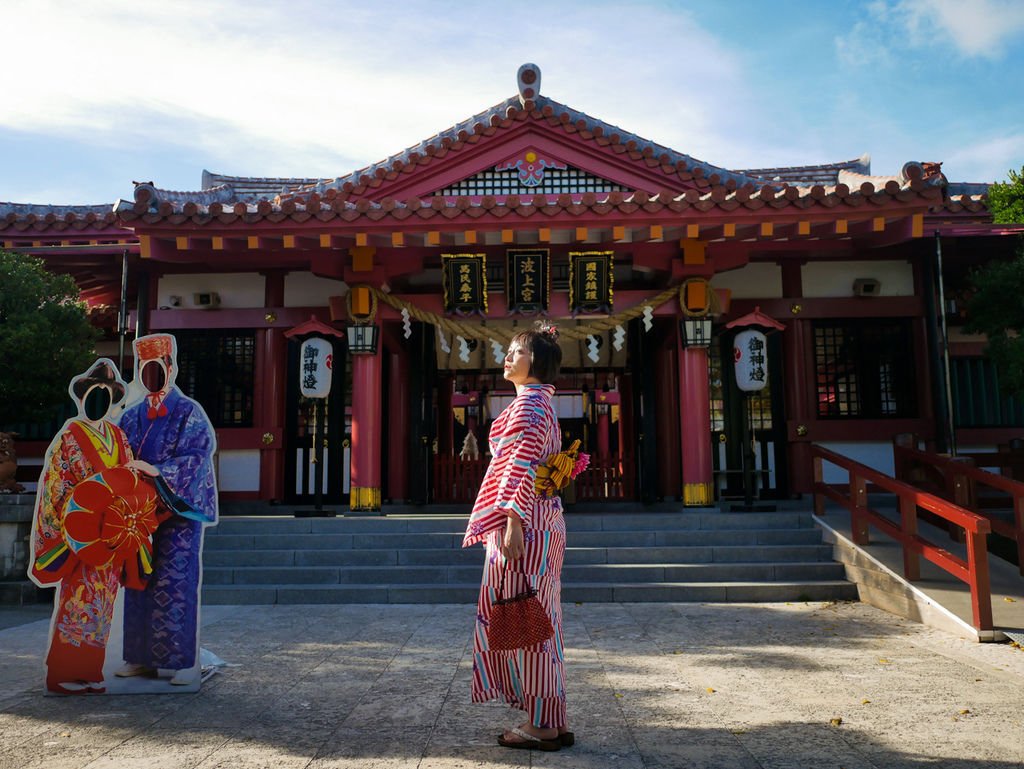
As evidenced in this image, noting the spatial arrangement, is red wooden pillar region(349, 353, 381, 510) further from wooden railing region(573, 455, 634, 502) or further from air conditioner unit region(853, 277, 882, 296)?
air conditioner unit region(853, 277, 882, 296)

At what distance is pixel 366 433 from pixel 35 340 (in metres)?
3.39

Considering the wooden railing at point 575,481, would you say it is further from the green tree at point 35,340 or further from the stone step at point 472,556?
the green tree at point 35,340

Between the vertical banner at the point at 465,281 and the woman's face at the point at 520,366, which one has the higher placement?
the vertical banner at the point at 465,281

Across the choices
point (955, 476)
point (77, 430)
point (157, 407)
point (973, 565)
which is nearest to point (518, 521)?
point (157, 407)

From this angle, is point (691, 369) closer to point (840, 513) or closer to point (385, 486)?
point (840, 513)

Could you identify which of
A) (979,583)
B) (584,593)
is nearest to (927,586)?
(979,583)

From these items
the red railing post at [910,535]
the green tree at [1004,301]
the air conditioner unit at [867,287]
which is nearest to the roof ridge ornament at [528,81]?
the air conditioner unit at [867,287]

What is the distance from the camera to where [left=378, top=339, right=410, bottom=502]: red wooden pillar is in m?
10.1

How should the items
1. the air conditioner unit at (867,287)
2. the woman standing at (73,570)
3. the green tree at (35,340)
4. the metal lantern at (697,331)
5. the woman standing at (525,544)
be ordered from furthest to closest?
the air conditioner unit at (867,287) < the metal lantern at (697,331) < the green tree at (35,340) < the woman standing at (73,570) < the woman standing at (525,544)

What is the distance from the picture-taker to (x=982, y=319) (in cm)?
782

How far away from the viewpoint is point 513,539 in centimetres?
304

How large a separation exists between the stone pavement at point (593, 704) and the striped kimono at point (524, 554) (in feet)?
0.73

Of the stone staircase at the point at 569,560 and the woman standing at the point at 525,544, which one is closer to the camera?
the woman standing at the point at 525,544

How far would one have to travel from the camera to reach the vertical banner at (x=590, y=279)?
8.79 meters
